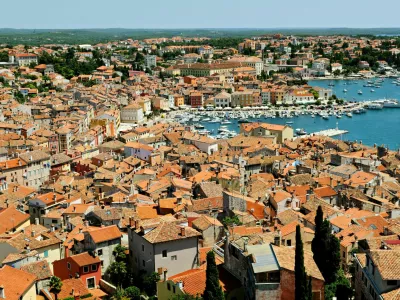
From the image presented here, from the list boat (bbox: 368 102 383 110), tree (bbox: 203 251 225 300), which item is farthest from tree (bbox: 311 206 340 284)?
boat (bbox: 368 102 383 110)

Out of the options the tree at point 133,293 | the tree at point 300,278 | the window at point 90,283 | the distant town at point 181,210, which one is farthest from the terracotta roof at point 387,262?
the window at point 90,283

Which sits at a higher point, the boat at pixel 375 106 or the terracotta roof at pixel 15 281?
the terracotta roof at pixel 15 281

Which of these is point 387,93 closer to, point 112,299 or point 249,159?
point 249,159

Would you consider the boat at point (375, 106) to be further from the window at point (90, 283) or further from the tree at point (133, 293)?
the tree at point (133, 293)

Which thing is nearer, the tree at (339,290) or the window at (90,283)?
the tree at (339,290)

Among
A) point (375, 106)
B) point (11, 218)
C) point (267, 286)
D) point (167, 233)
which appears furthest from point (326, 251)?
point (375, 106)

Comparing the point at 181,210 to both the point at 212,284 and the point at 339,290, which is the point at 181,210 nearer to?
the point at 339,290
